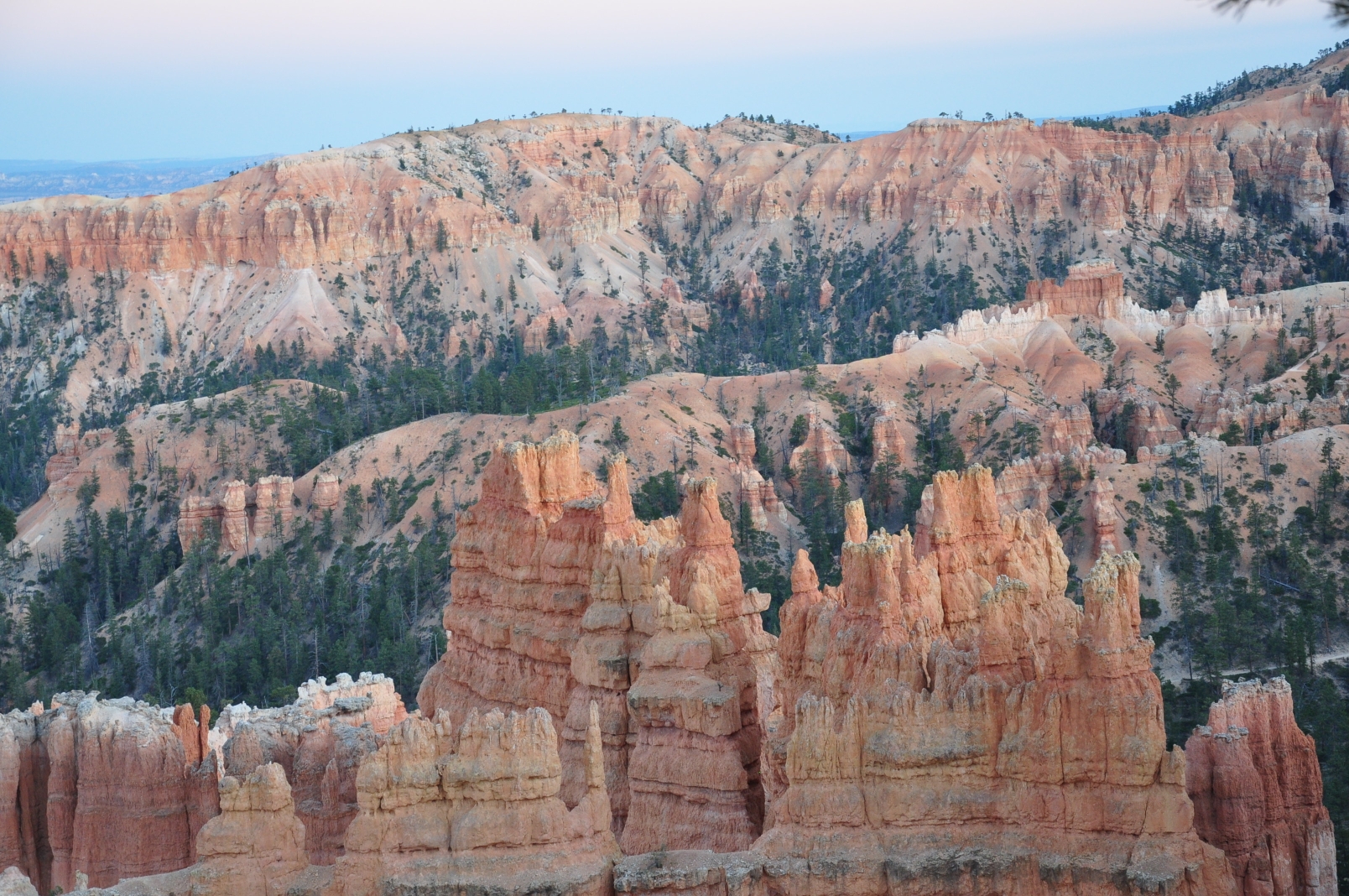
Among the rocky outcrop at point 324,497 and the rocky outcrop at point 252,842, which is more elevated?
the rocky outcrop at point 252,842

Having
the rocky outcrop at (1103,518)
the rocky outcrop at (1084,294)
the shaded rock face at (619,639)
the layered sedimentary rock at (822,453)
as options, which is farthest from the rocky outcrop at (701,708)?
the rocky outcrop at (1084,294)


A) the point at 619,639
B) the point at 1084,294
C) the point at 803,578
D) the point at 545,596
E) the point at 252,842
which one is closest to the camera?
the point at 252,842

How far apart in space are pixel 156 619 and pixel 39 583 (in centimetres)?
1578

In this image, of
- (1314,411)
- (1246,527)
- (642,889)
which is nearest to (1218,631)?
(1246,527)

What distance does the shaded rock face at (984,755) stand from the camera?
36000mm

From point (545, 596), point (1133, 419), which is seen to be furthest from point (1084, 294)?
point (545, 596)

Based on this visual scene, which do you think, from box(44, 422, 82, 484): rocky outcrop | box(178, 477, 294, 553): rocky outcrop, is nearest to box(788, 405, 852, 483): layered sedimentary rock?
box(178, 477, 294, 553): rocky outcrop

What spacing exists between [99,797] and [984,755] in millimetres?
28101

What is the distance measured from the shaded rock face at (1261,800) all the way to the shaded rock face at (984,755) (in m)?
2.01

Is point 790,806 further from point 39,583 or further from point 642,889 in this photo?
point 39,583

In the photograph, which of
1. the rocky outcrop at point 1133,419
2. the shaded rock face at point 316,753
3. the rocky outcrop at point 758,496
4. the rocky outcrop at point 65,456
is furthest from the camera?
the rocky outcrop at point 65,456

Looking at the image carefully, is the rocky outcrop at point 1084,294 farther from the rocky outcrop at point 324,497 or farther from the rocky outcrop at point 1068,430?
the rocky outcrop at point 324,497

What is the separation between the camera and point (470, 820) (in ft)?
125

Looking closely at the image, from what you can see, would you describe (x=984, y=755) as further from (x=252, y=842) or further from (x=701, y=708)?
(x=252, y=842)
